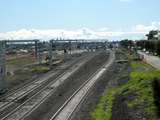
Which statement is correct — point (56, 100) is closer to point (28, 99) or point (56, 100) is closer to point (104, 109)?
point (28, 99)

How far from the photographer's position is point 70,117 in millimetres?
24328

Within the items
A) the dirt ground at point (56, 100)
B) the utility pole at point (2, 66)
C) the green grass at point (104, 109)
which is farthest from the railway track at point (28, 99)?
the green grass at point (104, 109)

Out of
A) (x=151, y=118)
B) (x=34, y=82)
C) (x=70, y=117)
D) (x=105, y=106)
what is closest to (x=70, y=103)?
(x=105, y=106)

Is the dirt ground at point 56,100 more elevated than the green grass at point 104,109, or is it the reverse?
the green grass at point 104,109

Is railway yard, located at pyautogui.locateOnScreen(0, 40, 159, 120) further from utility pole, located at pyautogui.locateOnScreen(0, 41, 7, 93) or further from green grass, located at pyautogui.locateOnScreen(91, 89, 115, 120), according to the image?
utility pole, located at pyautogui.locateOnScreen(0, 41, 7, 93)

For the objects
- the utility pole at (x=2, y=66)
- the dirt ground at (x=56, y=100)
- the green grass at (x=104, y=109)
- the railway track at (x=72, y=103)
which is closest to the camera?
the green grass at (x=104, y=109)

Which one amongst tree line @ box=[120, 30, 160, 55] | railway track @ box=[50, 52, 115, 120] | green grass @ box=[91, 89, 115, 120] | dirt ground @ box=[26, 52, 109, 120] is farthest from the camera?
tree line @ box=[120, 30, 160, 55]

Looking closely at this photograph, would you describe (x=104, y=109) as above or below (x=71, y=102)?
above

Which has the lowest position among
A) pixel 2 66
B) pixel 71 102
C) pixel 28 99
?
pixel 28 99

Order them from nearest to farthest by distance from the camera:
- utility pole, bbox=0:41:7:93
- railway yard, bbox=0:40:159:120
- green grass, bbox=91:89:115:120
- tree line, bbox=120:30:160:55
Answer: green grass, bbox=91:89:115:120
railway yard, bbox=0:40:159:120
utility pole, bbox=0:41:7:93
tree line, bbox=120:30:160:55

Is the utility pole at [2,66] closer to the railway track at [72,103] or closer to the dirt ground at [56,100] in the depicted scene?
the dirt ground at [56,100]

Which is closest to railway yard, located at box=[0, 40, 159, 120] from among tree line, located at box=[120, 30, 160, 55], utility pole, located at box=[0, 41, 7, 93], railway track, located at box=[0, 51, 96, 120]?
railway track, located at box=[0, 51, 96, 120]

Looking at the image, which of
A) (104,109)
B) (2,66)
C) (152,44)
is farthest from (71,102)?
(152,44)

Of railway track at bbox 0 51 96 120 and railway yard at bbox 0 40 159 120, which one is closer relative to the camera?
railway yard at bbox 0 40 159 120
